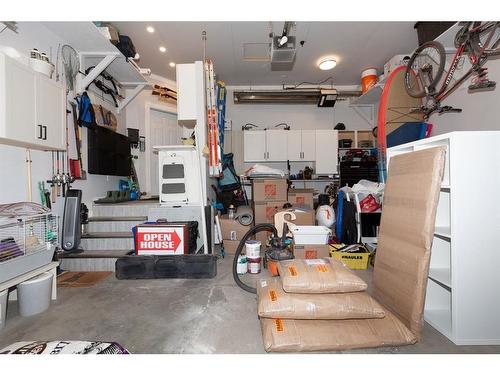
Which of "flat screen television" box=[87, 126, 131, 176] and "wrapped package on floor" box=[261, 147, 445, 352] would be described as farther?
"flat screen television" box=[87, 126, 131, 176]

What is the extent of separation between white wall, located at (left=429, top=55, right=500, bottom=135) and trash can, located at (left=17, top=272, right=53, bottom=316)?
191 inches

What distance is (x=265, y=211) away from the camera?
3738 millimetres

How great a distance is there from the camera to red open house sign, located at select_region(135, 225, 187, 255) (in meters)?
2.48

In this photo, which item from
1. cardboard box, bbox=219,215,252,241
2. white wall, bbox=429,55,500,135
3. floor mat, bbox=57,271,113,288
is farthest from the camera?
cardboard box, bbox=219,215,252,241

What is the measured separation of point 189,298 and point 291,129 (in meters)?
4.58

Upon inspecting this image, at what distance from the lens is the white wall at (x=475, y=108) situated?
261 cm

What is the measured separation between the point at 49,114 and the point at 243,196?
126 inches

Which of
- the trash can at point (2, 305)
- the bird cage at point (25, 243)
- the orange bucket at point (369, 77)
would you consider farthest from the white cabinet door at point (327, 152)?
the trash can at point (2, 305)

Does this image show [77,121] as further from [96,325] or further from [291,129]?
[291,129]

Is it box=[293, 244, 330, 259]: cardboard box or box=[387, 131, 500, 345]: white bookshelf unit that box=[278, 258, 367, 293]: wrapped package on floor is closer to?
box=[387, 131, 500, 345]: white bookshelf unit

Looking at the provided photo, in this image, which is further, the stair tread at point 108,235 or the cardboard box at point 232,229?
the cardboard box at point 232,229

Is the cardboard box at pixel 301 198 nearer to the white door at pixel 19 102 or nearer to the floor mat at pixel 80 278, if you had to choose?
the floor mat at pixel 80 278

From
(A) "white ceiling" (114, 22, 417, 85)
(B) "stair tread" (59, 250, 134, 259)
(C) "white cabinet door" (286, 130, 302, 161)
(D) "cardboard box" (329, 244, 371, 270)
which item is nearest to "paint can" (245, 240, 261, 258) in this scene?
(D) "cardboard box" (329, 244, 371, 270)

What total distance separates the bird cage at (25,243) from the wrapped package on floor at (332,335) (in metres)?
1.87
